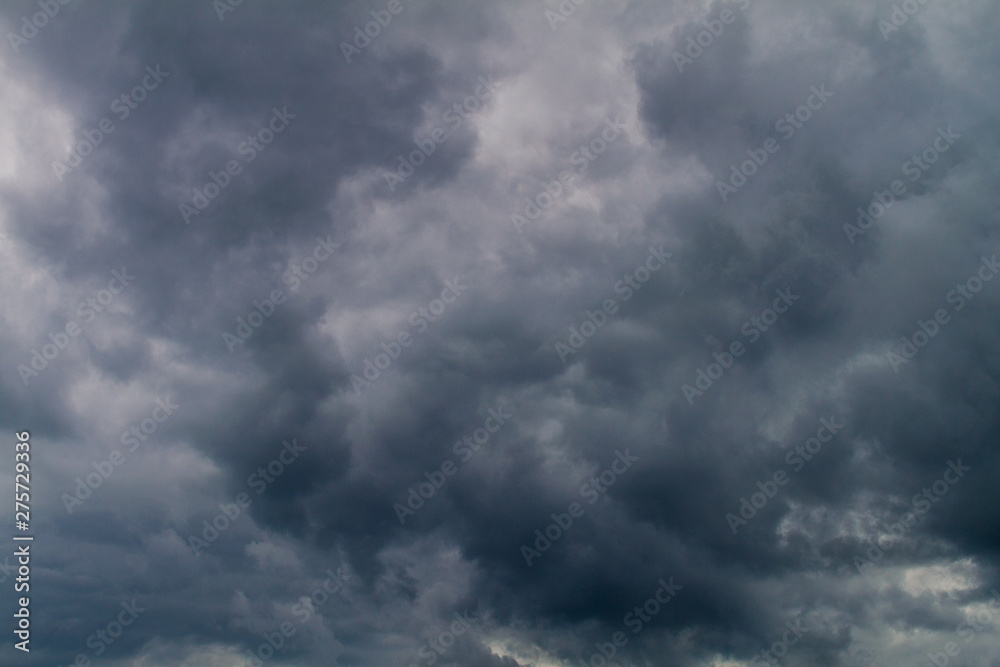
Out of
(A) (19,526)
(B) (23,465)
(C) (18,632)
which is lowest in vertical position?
(C) (18,632)

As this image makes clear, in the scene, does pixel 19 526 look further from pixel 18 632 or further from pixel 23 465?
pixel 18 632

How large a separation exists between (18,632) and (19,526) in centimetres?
1823

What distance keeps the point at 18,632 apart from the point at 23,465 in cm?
2816

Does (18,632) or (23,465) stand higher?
(23,465)

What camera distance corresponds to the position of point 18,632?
4060 inches

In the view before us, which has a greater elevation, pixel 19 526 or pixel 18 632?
pixel 19 526

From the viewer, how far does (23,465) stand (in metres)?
107

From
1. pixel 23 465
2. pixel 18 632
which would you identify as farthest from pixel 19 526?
pixel 18 632

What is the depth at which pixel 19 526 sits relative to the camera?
103 m

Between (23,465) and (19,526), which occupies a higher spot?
(23,465)

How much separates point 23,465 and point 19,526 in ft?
35.2
